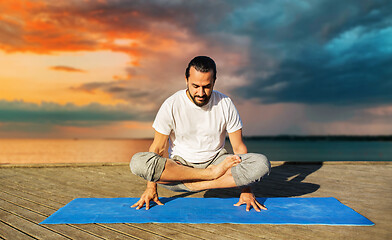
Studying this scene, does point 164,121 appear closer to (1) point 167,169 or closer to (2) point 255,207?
(1) point 167,169

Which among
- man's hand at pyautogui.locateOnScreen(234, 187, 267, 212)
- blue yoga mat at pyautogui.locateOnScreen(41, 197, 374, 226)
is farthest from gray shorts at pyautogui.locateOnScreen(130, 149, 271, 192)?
blue yoga mat at pyautogui.locateOnScreen(41, 197, 374, 226)

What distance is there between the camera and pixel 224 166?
2.50 m

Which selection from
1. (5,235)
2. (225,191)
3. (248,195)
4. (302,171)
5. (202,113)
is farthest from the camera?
(302,171)

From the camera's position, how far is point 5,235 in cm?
204

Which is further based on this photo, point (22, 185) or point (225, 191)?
point (22, 185)

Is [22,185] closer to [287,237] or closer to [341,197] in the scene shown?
[287,237]

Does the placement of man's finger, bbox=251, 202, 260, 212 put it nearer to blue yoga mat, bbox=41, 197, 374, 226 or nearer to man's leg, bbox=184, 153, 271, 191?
blue yoga mat, bbox=41, 197, 374, 226

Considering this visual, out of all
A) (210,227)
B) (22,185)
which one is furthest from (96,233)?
(22,185)

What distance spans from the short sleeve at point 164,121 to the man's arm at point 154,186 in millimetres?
47

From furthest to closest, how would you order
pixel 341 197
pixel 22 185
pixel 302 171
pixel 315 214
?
pixel 302 171, pixel 22 185, pixel 341 197, pixel 315 214

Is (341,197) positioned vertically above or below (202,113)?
below

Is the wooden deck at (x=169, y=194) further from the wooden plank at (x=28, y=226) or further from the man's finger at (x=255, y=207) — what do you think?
the man's finger at (x=255, y=207)

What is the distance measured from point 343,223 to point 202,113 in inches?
55.1

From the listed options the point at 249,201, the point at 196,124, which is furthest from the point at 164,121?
the point at 249,201
